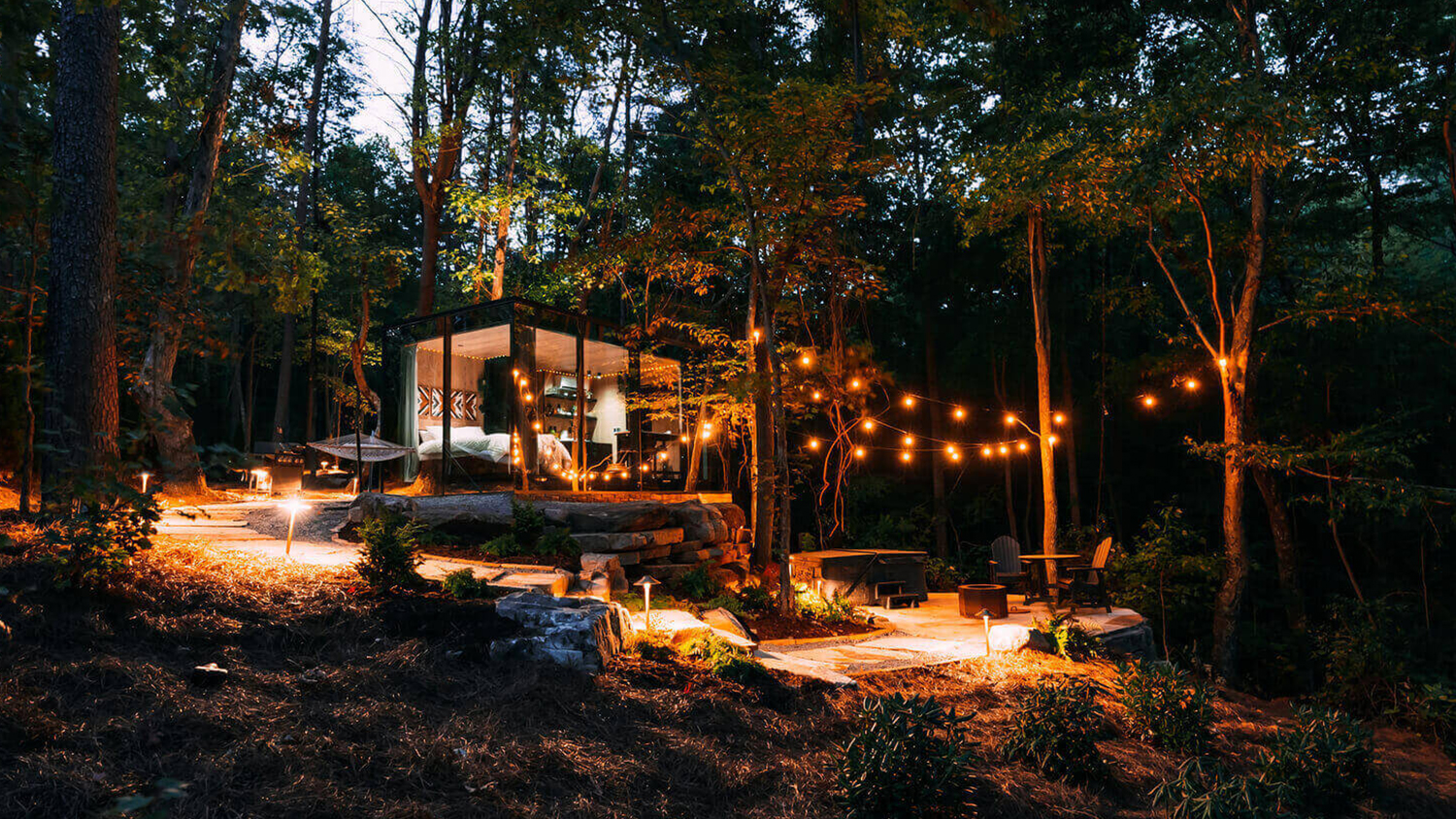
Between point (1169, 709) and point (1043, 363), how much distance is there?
701 cm

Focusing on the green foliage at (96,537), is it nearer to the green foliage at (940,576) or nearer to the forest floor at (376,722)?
the forest floor at (376,722)

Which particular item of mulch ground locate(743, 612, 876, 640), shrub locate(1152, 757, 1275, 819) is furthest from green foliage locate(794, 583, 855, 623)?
shrub locate(1152, 757, 1275, 819)

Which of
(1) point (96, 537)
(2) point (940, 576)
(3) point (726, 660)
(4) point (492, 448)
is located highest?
(4) point (492, 448)

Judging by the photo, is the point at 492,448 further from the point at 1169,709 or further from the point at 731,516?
the point at 1169,709

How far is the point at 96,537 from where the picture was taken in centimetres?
370

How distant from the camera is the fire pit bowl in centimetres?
850

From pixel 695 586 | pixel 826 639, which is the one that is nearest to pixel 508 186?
pixel 695 586

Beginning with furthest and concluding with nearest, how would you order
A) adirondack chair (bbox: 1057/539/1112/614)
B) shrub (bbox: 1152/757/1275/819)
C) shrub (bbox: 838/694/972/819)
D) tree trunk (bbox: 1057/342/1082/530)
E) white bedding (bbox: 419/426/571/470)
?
tree trunk (bbox: 1057/342/1082/530) < white bedding (bbox: 419/426/571/470) < adirondack chair (bbox: 1057/539/1112/614) < shrub (bbox: 1152/757/1275/819) < shrub (bbox: 838/694/972/819)

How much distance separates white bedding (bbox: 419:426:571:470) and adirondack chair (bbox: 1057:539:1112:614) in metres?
6.51

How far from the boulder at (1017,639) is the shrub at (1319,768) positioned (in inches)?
76.5

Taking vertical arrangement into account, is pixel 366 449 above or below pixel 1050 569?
above

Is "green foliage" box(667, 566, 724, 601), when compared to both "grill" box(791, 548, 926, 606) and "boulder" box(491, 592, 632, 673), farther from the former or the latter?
"boulder" box(491, 592, 632, 673)

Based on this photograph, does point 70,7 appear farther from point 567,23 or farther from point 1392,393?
point 1392,393

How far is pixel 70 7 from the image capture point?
4.75m
